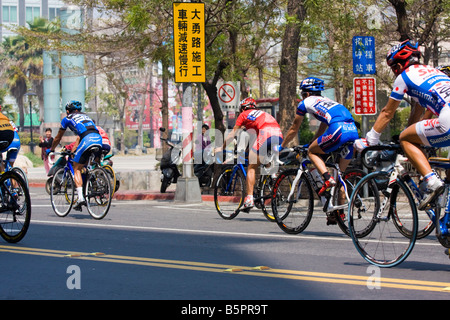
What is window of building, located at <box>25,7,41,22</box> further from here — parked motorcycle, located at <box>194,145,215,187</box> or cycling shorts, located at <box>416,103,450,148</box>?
cycling shorts, located at <box>416,103,450,148</box>

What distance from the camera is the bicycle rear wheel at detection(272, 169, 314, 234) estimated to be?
966 centimetres

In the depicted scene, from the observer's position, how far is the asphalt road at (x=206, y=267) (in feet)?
18.9

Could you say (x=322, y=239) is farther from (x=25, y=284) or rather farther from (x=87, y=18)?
(x=87, y=18)

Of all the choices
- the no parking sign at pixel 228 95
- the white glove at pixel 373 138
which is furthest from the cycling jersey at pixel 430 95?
the no parking sign at pixel 228 95

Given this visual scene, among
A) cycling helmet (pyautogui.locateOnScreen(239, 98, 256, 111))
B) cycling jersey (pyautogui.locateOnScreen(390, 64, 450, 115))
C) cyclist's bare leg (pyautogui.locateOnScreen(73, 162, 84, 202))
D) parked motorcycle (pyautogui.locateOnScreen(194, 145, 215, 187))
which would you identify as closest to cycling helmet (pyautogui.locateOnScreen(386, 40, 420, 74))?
cycling jersey (pyautogui.locateOnScreen(390, 64, 450, 115))

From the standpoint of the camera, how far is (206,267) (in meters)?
7.14

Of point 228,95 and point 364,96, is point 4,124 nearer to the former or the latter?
point 364,96

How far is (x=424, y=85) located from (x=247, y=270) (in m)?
2.36

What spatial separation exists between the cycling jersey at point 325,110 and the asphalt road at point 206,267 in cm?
154

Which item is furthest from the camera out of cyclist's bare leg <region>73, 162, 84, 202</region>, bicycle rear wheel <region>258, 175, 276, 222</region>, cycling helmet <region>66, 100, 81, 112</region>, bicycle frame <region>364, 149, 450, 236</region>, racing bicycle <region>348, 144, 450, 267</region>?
cycling helmet <region>66, 100, 81, 112</region>

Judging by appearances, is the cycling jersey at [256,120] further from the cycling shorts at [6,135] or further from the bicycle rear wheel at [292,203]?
the cycling shorts at [6,135]

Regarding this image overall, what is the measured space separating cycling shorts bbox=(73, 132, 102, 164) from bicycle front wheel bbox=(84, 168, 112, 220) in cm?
30

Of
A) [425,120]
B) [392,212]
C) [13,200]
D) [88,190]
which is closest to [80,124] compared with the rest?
[88,190]
